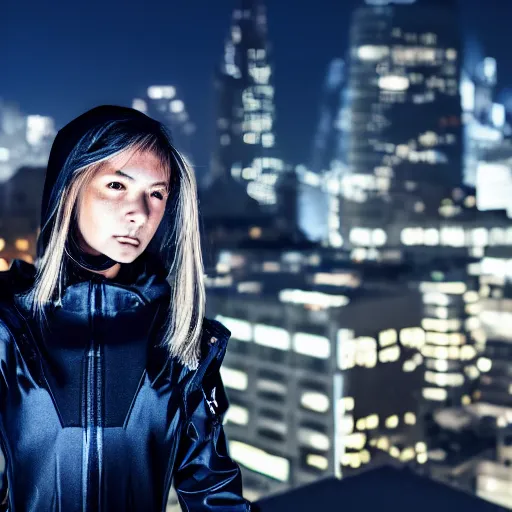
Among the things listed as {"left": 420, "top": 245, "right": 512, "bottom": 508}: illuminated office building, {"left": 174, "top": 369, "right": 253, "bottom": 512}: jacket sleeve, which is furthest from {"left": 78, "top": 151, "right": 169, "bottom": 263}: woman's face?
{"left": 420, "top": 245, "right": 512, "bottom": 508}: illuminated office building

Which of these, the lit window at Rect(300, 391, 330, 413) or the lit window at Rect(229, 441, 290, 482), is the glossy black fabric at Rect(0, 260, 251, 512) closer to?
the lit window at Rect(300, 391, 330, 413)

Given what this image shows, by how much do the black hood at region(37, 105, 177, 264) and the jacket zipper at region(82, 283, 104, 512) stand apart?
0.89 ft

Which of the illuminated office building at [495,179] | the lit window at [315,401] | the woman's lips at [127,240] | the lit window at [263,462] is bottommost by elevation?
the lit window at [263,462]

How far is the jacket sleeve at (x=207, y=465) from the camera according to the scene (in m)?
1.37

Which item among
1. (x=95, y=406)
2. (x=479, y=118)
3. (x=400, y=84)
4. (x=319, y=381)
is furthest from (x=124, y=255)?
(x=479, y=118)

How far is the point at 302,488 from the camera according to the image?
345cm

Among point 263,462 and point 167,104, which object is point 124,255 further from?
point 167,104

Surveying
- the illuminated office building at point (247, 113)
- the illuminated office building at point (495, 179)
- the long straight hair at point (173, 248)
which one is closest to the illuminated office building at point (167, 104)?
the illuminated office building at point (247, 113)

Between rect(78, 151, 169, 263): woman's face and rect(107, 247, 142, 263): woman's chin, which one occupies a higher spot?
rect(78, 151, 169, 263): woman's face

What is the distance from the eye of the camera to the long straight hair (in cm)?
130

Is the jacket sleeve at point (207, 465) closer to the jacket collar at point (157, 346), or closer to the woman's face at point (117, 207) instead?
the jacket collar at point (157, 346)

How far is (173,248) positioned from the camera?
4.98ft

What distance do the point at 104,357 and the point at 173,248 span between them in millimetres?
332

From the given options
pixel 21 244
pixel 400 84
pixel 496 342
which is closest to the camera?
pixel 21 244
